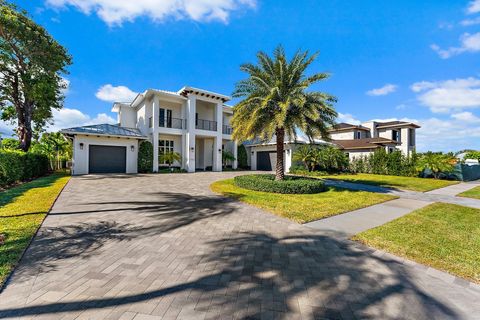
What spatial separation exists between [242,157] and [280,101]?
624 inches

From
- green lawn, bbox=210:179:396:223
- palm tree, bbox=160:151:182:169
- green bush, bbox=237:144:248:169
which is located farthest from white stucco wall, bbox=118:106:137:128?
green lawn, bbox=210:179:396:223

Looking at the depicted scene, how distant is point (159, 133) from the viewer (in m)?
20.7

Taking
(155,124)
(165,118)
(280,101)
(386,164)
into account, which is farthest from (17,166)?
(386,164)

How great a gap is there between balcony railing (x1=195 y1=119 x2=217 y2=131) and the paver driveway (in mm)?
18317

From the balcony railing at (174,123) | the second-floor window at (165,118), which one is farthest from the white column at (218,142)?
the second-floor window at (165,118)

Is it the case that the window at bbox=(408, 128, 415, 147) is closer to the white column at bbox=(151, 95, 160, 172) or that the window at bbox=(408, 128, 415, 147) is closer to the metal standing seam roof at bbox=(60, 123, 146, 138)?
the white column at bbox=(151, 95, 160, 172)

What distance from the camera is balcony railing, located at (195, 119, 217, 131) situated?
23484 mm

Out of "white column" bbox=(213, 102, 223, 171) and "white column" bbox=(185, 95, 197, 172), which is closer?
"white column" bbox=(185, 95, 197, 172)

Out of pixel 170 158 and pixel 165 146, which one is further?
pixel 165 146

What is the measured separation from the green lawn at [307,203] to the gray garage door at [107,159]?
1227 centimetres

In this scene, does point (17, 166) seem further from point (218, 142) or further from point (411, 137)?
point (411, 137)

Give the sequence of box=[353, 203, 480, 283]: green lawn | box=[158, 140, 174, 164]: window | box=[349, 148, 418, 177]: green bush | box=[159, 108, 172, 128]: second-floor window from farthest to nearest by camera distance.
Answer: box=[158, 140, 174, 164]: window
box=[159, 108, 172, 128]: second-floor window
box=[349, 148, 418, 177]: green bush
box=[353, 203, 480, 283]: green lawn

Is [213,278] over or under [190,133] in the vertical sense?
under

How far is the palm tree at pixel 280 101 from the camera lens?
439 inches
